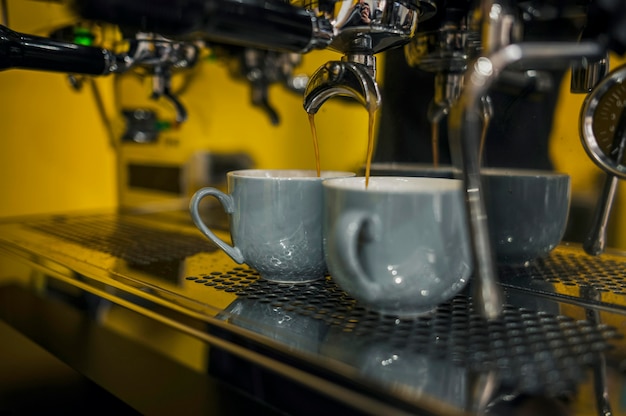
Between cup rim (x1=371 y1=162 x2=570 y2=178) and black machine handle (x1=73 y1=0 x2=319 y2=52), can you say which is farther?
cup rim (x1=371 y1=162 x2=570 y2=178)

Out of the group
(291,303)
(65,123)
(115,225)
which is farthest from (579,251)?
(65,123)

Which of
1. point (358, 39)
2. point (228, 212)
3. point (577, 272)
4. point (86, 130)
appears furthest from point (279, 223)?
point (86, 130)

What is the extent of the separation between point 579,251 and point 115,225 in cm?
58

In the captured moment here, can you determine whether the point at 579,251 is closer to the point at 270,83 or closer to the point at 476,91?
the point at 476,91

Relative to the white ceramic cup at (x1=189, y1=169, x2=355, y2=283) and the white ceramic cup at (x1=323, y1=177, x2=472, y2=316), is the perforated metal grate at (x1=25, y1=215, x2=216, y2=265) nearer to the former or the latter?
the white ceramic cup at (x1=189, y1=169, x2=355, y2=283)

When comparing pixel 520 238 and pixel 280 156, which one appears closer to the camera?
pixel 520 238

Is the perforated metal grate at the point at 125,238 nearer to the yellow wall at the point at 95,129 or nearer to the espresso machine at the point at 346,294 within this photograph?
the espresso machine at the point at 346,294

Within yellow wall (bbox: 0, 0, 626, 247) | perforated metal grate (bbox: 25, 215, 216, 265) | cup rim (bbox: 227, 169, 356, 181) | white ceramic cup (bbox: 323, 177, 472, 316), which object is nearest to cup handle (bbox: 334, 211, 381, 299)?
white ceramic cup (bbox: 323, 177, 472, 316)

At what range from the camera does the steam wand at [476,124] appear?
319mm

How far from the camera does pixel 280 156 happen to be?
1.00 m

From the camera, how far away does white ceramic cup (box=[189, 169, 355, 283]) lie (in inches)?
17.9

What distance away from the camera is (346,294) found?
0.45 meters

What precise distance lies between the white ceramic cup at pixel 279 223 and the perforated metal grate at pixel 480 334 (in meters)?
0.02

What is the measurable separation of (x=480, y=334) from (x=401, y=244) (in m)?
0.08
